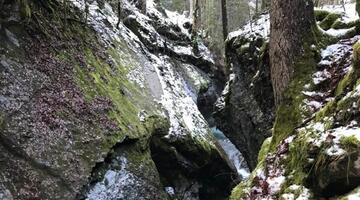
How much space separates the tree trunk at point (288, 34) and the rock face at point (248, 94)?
8.10 ft

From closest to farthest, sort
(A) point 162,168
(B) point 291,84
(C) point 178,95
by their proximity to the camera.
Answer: (B) point 291,84
(A) point 162,168
(C) point 178,95

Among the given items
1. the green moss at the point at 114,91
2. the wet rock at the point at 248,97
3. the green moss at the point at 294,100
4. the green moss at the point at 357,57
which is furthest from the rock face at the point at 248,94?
the green moss at the point at 357,57

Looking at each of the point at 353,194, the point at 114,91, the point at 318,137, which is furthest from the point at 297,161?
the point at 114,91

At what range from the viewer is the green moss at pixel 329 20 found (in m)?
8.41

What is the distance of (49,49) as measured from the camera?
8352 millimetres

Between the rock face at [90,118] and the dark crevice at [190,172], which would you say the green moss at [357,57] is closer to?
the rock face at [90,118]

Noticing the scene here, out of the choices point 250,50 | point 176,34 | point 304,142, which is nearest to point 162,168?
point 250,50

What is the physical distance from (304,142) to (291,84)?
2234mm

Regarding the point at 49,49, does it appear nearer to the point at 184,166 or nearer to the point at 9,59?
the point at 9,59

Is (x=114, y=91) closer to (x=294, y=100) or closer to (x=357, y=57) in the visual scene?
(x=294, y=100)

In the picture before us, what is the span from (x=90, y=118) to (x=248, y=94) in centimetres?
502

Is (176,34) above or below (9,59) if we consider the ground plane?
above

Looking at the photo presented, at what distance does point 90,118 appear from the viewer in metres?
7.97

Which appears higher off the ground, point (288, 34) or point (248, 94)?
point (288, 34)
